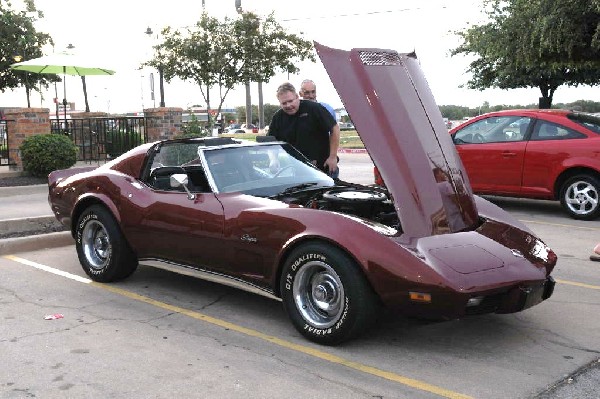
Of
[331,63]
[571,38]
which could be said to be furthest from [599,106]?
[331,63]

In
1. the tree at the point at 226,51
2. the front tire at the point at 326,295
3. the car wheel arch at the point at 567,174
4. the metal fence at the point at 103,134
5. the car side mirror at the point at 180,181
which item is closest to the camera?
the front tire at the point at 326,295

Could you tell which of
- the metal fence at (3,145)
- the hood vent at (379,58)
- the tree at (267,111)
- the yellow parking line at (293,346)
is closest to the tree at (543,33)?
the hood vent at (379,58)

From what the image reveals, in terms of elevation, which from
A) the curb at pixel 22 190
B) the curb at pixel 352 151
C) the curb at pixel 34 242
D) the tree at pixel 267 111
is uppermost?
the tree at pixel 267 111

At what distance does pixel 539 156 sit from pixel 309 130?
428 cm

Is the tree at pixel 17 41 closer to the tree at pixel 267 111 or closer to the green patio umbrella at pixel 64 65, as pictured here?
the green patio umbrella at pixel 64 65

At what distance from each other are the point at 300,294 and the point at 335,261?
451 mm

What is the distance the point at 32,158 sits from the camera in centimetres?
1386

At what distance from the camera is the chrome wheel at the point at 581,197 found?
29.9ft

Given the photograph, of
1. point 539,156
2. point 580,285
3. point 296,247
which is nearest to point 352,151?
point 539,156

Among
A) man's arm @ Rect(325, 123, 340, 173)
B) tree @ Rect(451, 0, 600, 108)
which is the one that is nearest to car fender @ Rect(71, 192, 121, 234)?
man's arm @ Rect(325, 123, 340, 173)

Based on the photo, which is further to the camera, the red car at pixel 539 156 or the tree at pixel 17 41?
the tree at pixel 17 41

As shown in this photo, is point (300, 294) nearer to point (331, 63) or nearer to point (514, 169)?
point (331, 63)

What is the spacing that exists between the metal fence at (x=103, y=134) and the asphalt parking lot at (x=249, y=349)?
11.3 meters

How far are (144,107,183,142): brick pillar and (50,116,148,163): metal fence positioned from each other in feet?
0.88
